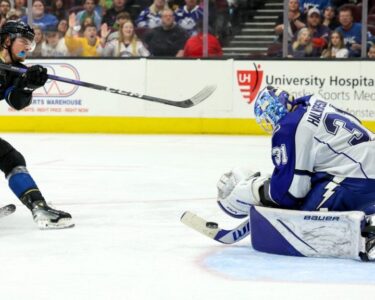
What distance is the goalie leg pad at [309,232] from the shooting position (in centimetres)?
319

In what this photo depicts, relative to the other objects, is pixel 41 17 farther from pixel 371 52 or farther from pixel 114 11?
pixel 371 52

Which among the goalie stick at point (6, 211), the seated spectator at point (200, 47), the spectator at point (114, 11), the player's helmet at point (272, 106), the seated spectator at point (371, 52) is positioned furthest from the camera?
the spectator at point (114, 11)

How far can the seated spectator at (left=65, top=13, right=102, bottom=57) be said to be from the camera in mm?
9398

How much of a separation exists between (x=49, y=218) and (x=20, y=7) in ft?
19.5

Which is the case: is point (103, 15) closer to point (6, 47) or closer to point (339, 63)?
point (339, 63)

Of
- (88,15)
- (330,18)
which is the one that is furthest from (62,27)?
(330,18)

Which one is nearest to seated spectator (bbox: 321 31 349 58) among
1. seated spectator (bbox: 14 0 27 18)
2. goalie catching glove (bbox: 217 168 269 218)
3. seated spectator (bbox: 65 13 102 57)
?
seated spectator (bbox: 65 13 102 57)

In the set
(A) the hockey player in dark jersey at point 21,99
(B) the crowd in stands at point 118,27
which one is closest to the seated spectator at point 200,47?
(B) the crowd in stands at point 118,27

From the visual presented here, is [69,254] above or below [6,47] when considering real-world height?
below

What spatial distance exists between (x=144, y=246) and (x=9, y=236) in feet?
2.13

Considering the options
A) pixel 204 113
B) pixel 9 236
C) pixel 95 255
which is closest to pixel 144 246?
pixel 95 255

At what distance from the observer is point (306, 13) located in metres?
9.13

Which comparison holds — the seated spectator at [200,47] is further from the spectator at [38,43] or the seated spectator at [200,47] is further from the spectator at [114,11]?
the spectator at [38,43]

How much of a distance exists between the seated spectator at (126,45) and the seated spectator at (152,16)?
0.11m
